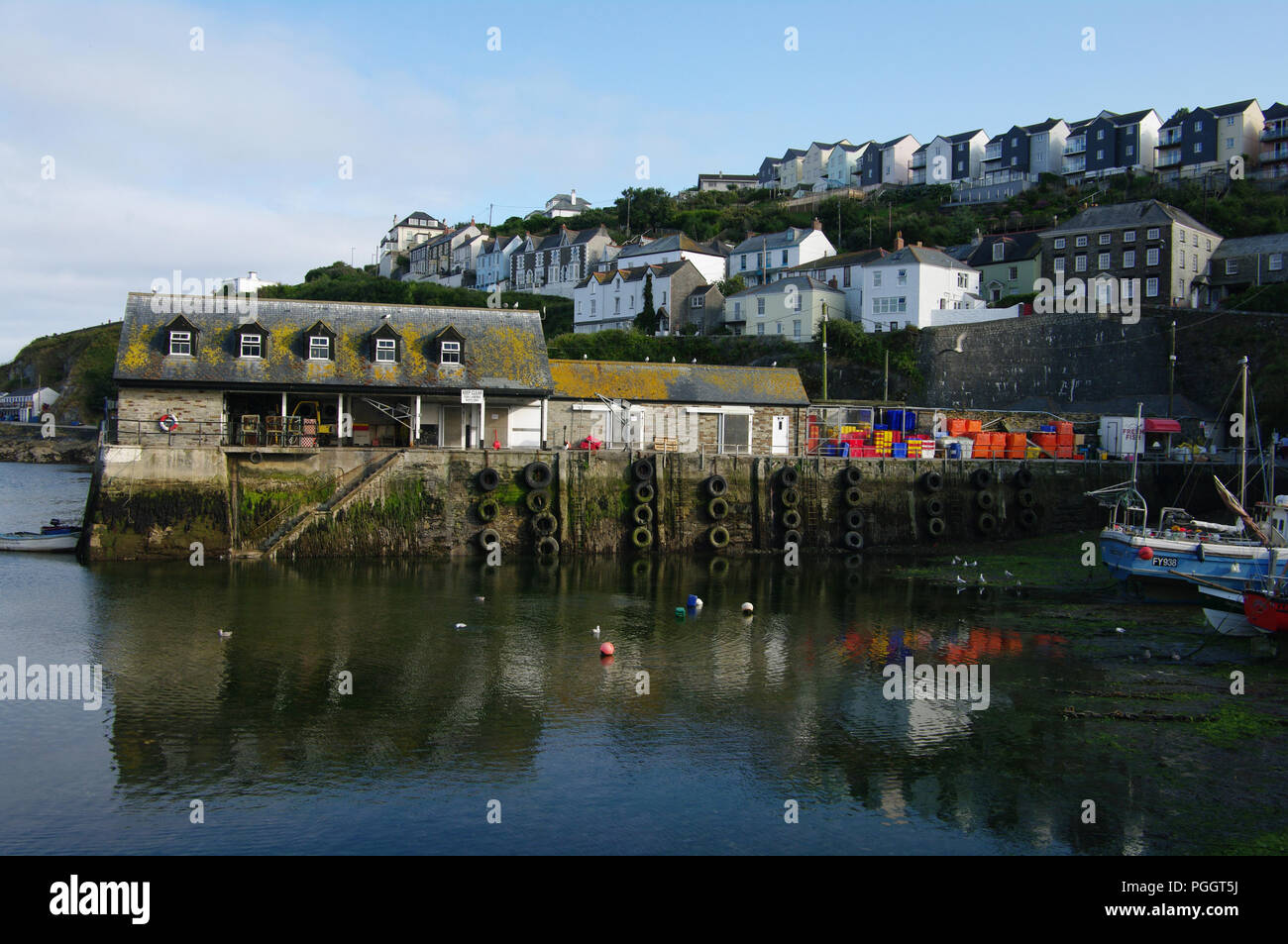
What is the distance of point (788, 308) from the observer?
70.6 meters

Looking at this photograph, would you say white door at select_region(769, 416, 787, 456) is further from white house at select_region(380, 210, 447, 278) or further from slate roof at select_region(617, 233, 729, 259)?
white house at select_region(380, 210, 447, 278)

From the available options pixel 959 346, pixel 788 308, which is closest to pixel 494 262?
pixel 788 308

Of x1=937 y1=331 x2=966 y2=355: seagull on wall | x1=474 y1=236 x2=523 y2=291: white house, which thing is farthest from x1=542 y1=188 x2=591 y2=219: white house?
x1=937 y1=331 x2=966 y2=355: seagull on wall

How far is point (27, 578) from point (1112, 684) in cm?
2932

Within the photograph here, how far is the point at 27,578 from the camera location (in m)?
29.4

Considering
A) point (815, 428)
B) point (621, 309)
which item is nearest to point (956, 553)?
point (815, 428)

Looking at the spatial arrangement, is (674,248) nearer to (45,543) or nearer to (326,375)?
(326,375)

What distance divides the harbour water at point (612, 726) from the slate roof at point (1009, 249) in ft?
168

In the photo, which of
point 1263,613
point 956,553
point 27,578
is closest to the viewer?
point 1263,613

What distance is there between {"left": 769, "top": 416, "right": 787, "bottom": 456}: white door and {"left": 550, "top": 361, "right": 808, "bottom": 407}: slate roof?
2.49 ft

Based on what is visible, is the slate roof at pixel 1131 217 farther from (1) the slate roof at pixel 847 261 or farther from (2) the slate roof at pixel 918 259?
(1) the slate roof at pixel 847 261

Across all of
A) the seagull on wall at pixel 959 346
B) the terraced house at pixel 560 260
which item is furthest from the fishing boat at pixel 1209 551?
the terraced house at pixel 560 260

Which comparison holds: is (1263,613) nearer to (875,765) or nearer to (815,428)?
(875,765)

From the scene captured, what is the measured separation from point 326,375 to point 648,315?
43.9 m
